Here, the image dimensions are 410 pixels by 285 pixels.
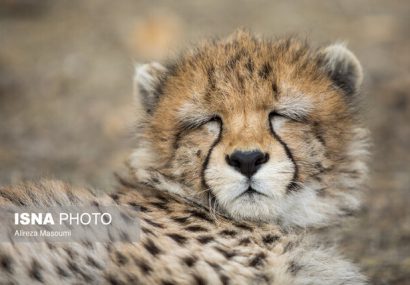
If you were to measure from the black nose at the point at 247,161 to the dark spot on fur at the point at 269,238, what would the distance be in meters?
0.29

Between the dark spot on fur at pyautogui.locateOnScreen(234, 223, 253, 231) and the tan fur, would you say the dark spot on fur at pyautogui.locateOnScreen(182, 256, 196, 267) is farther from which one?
the dark spot on fur at pyautogui.locateOnScreen(234, 223, 253, 231)

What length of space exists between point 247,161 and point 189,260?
0.53 metres

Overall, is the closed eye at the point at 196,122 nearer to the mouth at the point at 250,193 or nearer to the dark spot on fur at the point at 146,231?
the mouth at the point at 250,193

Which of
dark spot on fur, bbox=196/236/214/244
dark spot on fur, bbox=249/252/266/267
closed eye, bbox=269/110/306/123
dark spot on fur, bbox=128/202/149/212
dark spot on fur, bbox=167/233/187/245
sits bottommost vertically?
dark spot on fur, bbox=249/252/266/267

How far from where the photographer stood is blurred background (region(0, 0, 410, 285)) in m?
5.53

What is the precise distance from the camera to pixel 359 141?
4.06 meters

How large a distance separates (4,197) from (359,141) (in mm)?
1806

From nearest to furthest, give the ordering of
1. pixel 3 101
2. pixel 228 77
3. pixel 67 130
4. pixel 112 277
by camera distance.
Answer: pixel 112 277 < pixel 228 77 < pixel 67 130 < pixel 3 101

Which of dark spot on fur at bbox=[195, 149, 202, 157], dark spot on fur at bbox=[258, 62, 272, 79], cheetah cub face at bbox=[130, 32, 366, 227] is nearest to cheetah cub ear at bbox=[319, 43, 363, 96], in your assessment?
cheetah cub face at bbox=[130, 32, 366, 227]

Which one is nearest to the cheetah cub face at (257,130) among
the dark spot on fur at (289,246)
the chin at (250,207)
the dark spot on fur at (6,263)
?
the chin at (250,207)

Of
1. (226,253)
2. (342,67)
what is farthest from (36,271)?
(342,67)

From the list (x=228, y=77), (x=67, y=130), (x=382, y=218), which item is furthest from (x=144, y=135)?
(x=67, y=130)

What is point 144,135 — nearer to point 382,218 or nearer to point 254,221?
point 254,221

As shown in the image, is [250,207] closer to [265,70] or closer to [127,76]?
[265,70]
